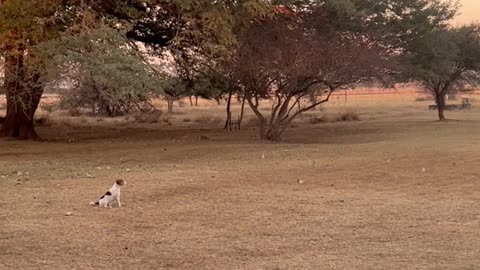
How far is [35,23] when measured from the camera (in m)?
19.2

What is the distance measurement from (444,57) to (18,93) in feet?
77.4

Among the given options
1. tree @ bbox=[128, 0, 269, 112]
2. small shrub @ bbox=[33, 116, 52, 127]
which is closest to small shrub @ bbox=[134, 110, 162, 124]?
small shrub @ bbox=[33, 116, 52, 127]

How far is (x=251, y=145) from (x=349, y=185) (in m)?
10.5

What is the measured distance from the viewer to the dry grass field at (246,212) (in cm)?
780

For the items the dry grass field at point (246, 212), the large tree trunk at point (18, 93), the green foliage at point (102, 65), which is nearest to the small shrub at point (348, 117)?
the large tree trunk at point (18, 93)

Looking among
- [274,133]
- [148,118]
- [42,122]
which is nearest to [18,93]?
[274,133]

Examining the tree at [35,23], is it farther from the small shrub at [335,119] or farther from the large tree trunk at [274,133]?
the small shrub at [335,119]

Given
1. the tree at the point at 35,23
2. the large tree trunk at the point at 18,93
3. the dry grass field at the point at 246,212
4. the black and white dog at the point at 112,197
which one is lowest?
the dry grass field at the point at 246,212

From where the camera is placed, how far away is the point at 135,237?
29.0 ft

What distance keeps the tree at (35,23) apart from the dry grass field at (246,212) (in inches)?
108

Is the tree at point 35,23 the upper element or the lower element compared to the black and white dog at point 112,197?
upper

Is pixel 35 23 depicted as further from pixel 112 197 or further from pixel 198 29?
pixel 112 197

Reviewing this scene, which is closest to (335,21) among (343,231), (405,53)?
(405,53)

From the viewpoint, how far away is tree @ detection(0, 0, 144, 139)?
19016 millimetres
